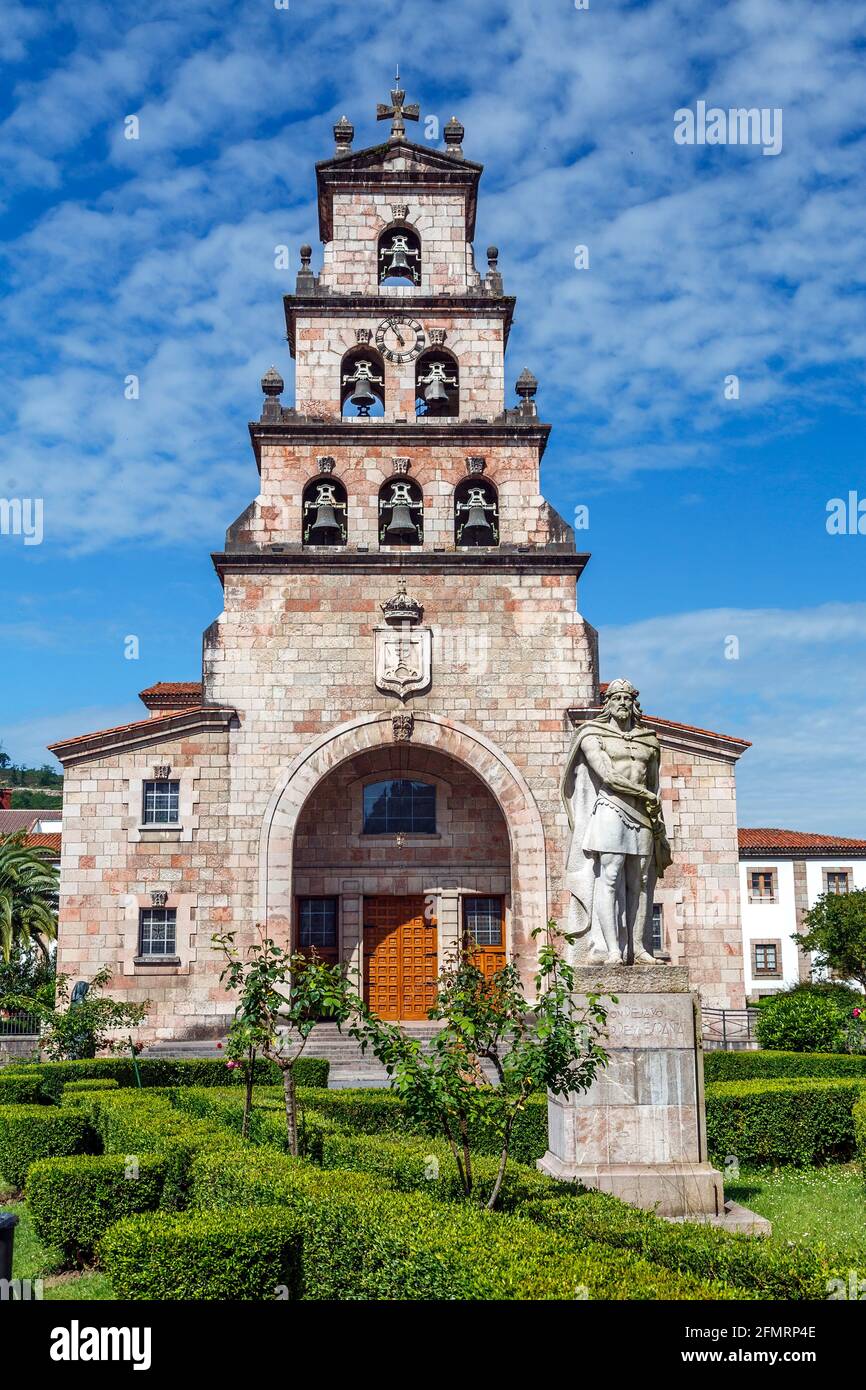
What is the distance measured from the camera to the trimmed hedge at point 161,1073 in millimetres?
18109

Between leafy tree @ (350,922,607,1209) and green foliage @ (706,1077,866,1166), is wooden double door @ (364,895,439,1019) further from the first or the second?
leafy tree @ (350,922,607,1209)

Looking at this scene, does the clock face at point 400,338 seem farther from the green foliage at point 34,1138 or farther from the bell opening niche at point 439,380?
the green foliage at point 34,1138

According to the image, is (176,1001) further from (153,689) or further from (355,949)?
(153,689)

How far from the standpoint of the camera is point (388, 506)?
25.8 m

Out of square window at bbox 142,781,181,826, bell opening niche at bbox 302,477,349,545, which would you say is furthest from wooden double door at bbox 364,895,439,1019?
bell opening niche at bbox 302,477,349,545

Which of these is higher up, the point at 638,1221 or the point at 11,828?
the point at 11,828

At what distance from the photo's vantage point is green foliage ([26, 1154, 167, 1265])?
10.0m

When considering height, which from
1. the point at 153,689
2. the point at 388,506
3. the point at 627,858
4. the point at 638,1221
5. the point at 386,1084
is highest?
the point at 388,506

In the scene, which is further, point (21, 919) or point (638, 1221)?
point (21, 919)

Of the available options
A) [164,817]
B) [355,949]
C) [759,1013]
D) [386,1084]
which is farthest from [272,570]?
[759,1013]

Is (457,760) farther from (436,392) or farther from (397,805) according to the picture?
(436,392)

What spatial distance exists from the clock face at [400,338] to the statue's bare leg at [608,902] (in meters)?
19.1
